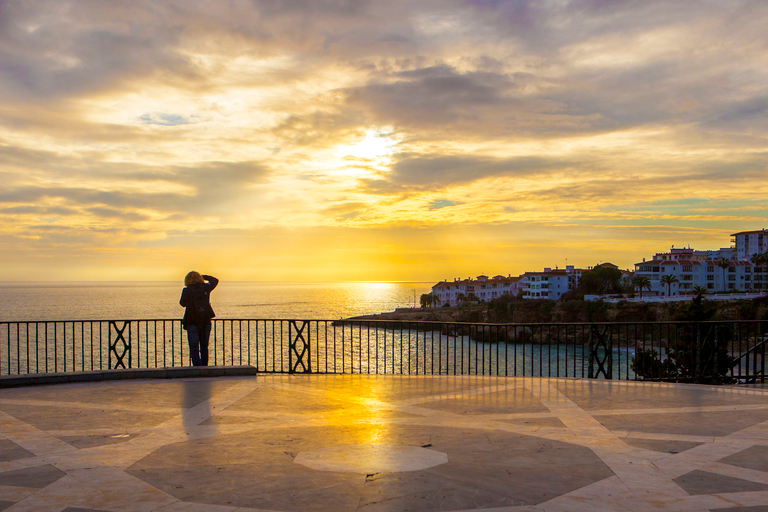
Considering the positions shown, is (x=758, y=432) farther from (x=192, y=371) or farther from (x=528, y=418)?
(x=192, y=371)

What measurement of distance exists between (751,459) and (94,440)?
7.09 meters

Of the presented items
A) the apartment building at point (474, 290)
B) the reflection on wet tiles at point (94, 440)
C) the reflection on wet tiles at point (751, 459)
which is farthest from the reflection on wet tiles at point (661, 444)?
the apartment building at point (474, 290)

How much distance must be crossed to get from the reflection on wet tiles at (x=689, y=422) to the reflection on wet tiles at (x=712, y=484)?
5.42 feet

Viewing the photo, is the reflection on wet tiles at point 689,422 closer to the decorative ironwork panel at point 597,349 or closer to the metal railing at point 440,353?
the metal railing at point 440,353

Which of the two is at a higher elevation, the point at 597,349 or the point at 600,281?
the point at 597,349

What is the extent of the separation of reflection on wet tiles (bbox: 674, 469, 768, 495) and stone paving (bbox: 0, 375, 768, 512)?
0.06 ft

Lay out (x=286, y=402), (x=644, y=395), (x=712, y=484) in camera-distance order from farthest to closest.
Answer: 1. (x=644, y=395)
2. (x=286, y=402)
3. (x=712, y=484)

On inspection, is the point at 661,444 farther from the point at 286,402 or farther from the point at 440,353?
the point at 440,353

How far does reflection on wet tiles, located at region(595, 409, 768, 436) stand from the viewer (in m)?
6.65

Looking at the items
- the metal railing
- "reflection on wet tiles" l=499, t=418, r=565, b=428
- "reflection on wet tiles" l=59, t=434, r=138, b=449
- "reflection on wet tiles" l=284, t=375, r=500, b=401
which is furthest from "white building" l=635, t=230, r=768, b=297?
"reflection on wet tiles" l=59, t=434, r=138, b=449

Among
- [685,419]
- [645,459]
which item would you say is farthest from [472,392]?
[645,459]

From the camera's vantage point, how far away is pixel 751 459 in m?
5.46

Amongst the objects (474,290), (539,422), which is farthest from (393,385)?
(474,290)

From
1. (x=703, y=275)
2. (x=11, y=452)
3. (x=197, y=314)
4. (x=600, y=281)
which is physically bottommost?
(x=600, y=281)
